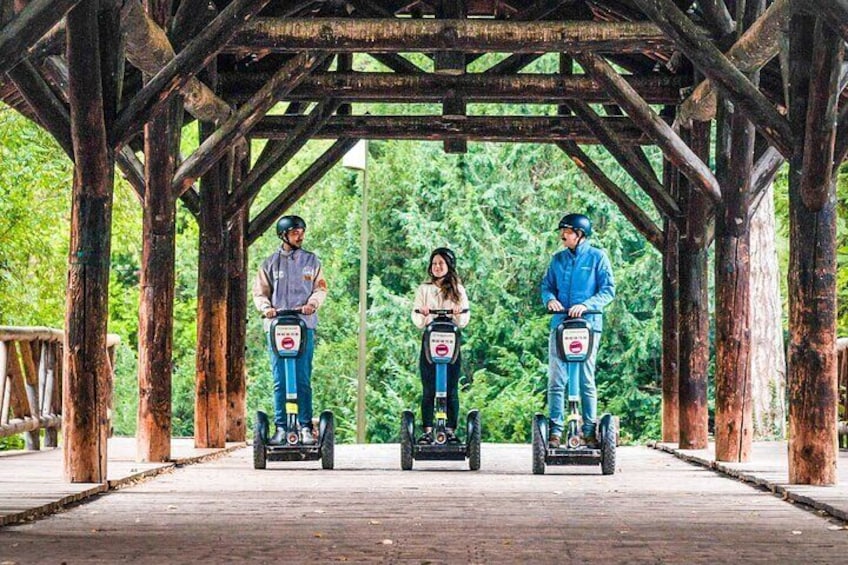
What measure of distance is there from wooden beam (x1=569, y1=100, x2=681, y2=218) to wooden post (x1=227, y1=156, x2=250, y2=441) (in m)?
3.37

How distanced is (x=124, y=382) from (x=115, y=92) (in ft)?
88.2

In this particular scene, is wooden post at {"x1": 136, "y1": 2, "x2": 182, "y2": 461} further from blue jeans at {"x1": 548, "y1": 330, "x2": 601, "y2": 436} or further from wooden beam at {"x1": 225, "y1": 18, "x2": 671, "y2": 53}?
blue jeans at {"x1": 548, "y1": 330, "x2": 601, "y2": 436}

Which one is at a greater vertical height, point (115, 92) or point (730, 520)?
point (115, 92)

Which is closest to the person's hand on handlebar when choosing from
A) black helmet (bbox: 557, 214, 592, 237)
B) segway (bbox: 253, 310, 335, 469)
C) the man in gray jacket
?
black helmet (bbox: 557, 214, 592, 237)

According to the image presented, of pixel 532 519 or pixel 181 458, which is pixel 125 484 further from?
pixel 532 519

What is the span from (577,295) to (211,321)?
14.3ft

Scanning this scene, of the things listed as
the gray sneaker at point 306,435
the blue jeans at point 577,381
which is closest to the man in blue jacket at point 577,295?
the blue jeans at point 577,381

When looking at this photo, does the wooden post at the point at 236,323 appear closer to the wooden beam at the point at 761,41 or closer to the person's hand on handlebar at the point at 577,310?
the person's hand on handlebar at the point at 577,310

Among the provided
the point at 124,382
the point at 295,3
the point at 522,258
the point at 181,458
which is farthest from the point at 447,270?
the point at 124,382

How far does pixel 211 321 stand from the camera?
14227mm

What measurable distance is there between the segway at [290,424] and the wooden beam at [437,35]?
192 cm

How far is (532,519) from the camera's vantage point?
757cm

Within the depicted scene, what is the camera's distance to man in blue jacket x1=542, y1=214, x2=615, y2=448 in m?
10.8

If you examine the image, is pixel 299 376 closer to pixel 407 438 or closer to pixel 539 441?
pixel 407 438
